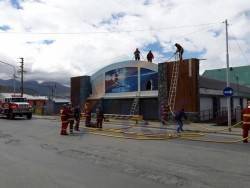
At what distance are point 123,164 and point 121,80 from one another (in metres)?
32.6

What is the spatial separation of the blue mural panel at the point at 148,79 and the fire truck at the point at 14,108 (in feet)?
38.2

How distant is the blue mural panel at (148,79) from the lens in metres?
39.3

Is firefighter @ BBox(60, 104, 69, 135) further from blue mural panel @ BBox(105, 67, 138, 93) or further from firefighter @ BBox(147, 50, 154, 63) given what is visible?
firefighter @ BBox(147, 50, 154, 63)

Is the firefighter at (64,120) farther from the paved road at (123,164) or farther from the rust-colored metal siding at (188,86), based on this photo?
the rust-colored metal siding at (188,86)

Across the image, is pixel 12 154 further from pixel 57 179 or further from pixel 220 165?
pixel 220 165

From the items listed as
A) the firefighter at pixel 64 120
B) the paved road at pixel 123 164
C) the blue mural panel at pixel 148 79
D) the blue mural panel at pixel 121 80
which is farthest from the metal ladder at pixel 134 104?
the paved road at pixel 123 164

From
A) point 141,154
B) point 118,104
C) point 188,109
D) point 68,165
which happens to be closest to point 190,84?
point 188,109

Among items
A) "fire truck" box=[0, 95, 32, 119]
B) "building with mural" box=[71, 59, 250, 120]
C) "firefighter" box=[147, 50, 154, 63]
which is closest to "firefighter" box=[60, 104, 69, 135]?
"building with mural" box=[71, 59, 250, 120]

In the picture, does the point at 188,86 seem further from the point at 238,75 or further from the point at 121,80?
the point at 238,75

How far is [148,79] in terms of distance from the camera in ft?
132

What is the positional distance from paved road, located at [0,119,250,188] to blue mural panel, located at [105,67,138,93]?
83.4 ft

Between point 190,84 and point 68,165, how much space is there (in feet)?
78.9

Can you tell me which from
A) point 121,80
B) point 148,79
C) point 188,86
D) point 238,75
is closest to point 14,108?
point 121,80

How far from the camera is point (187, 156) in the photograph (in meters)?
13.1
